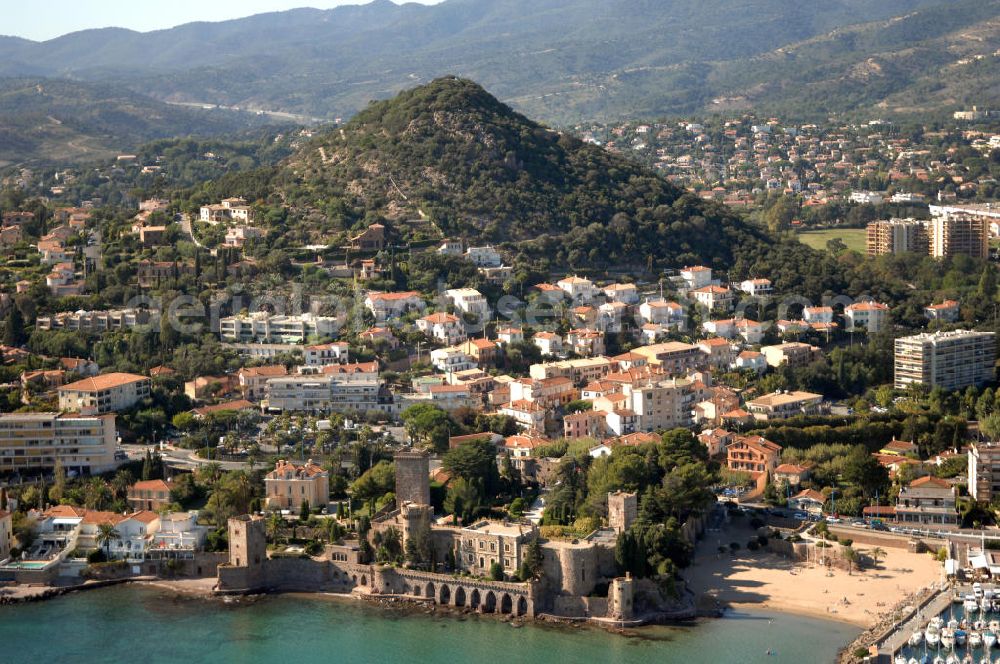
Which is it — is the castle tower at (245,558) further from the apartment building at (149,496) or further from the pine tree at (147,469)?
the pine tree at (147,469)

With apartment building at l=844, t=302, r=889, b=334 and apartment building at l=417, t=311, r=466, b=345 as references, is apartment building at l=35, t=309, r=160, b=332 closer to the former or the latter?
apartment building at l=417, t=311, r=466, b=345

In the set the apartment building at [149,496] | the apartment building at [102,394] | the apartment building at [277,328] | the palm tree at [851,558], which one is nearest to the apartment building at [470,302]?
the apartment building at [277,328]

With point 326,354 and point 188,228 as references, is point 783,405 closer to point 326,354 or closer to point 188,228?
point 326,354

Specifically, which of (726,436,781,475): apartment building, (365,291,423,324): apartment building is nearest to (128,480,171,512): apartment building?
(726,436,781,475): apartment building

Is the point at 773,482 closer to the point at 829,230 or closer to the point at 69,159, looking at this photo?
the point at 829,230

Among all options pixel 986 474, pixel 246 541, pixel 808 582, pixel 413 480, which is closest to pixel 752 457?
pixel 986 474

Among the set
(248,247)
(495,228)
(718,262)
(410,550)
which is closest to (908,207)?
(718,262)
